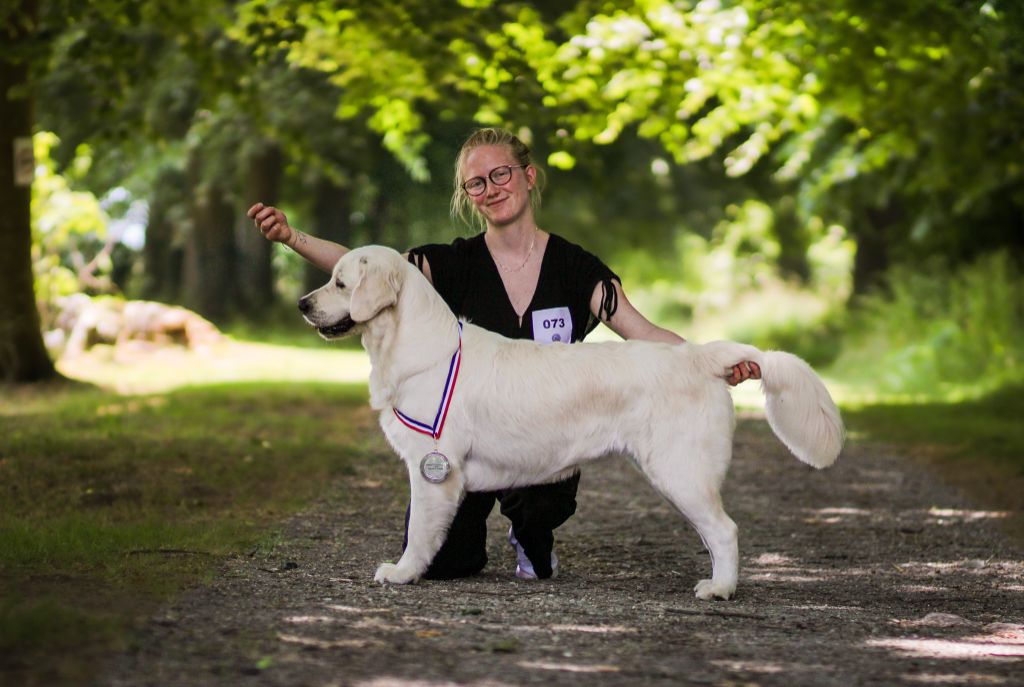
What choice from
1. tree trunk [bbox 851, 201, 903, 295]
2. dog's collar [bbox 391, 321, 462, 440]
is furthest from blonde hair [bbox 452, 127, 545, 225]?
tree trunk [bbox 851, 201, 903, 295]

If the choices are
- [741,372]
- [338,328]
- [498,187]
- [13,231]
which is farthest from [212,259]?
[741,372]

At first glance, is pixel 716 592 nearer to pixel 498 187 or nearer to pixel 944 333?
pixel 498 187

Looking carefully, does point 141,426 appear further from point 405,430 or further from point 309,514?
point 405,430

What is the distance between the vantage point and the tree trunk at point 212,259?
25719 mm

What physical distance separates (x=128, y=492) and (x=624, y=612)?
3.92 meters

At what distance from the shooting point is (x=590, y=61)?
497 inches

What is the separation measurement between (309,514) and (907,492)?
4.47 m

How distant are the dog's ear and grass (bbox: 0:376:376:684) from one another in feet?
4.36

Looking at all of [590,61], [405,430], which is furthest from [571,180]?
[405,430]

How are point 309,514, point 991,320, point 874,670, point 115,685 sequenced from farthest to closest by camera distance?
point 991,320, point 309,514, point 874,670, point 115,685

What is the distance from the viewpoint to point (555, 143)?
12367mm

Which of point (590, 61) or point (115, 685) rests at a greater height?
point (590, 61)

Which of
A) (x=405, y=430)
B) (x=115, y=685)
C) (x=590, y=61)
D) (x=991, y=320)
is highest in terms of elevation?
(x=590, y=61)

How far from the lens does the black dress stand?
250 inches
